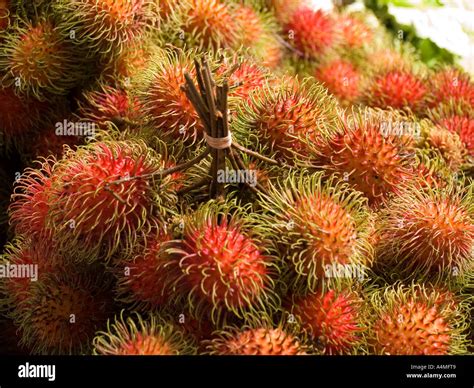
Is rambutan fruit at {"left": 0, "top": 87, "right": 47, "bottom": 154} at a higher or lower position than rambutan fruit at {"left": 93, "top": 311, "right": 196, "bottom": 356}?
higher

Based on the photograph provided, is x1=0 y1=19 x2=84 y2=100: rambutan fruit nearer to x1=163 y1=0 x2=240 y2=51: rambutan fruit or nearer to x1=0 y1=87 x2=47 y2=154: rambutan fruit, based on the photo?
x1=0 y1=87 x2=47 y2=154: rambutan fruit

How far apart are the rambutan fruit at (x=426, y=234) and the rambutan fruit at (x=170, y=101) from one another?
411mm

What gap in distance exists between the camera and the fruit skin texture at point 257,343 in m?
0.99

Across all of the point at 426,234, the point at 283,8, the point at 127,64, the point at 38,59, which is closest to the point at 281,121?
the point at 426,234

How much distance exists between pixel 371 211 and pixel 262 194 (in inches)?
8.8

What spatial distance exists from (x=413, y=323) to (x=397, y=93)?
716 millimetres

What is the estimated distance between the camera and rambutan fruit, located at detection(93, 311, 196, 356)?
99 cm

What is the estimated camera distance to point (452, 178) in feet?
4.38

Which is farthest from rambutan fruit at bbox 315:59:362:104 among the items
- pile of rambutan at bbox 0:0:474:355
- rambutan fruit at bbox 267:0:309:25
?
pile of rambutan at bbox 0:0:474:355

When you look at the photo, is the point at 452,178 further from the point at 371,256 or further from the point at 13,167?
the point at 13,167

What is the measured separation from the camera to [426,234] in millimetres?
1137

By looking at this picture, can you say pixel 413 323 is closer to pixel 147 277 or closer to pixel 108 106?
pixel 147 277
